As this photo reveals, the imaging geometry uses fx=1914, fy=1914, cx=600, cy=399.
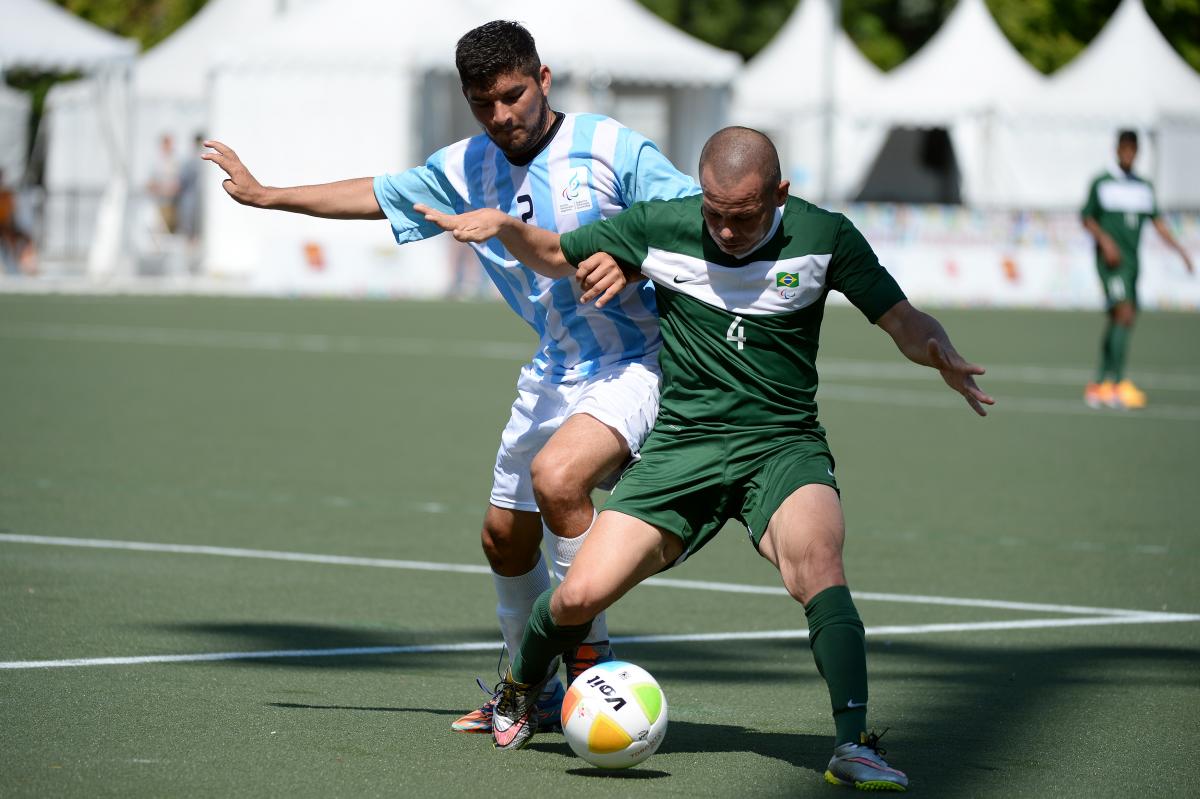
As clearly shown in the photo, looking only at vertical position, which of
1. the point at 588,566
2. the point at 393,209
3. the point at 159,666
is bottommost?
the point at 159,666

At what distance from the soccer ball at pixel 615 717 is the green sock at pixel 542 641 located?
0.13m

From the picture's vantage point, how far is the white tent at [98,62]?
2930 centimetres

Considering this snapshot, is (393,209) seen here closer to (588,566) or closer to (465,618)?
(588,566)

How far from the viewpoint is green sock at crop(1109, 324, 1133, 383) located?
53.7 ft

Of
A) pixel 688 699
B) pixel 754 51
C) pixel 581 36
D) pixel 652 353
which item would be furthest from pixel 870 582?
pixel 754 51

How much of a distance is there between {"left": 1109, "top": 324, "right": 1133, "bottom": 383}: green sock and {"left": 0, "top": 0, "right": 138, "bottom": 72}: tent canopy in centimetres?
1833

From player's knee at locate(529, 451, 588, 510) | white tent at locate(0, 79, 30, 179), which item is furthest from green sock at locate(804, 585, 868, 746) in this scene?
white tent at locate(0, 79, 30, 179)

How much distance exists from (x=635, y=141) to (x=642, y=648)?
213 cm

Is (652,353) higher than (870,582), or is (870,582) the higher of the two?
(652,353)

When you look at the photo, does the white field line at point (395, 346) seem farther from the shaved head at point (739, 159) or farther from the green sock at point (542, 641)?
the shaved head at point (739, 159)

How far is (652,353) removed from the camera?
6008mm

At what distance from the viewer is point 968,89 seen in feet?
129

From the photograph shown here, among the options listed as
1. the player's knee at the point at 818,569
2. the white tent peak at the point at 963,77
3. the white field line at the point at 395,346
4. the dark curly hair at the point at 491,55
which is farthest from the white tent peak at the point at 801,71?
the player's knee at the point at 818,569

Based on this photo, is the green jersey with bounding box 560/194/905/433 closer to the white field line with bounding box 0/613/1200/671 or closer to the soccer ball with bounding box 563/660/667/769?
the soccer ball with bounding box 563/660/667/769
